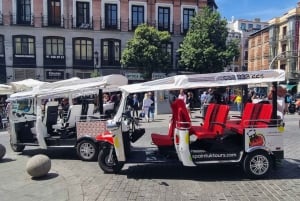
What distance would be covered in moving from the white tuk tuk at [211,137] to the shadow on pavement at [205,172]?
329 millimetres

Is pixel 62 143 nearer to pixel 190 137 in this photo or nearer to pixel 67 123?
pixel 67 123

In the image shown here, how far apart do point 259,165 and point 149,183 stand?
2.32m

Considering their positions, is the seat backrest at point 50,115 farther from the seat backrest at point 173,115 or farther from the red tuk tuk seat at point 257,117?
the red tuk tuk seat at point 257,117

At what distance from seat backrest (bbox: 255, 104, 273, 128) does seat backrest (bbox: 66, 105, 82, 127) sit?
5362mm

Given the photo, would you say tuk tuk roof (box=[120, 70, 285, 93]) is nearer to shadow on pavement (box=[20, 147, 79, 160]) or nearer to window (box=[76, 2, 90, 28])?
shadow on pavement (box=[20, 147, 79, 160])

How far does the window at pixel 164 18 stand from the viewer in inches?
1461

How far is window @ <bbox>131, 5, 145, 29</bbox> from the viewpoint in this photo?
36.6 metres

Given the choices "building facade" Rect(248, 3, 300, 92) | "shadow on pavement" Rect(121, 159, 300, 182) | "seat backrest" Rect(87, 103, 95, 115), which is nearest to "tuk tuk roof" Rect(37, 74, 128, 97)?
"seat backrest" Rect(87, 103, 95, 115)

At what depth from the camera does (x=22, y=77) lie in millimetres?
34438

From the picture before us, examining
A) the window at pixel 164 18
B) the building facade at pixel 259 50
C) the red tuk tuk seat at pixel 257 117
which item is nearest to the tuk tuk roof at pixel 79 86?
the red tuk tuk seat at pixel 257 117

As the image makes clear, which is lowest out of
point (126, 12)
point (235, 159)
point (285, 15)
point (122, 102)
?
point (235, 159)

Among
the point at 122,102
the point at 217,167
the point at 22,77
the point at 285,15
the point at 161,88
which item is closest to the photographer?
the point at 161,88

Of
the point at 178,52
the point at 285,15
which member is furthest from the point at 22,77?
the point at 285,15

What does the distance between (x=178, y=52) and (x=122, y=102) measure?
1163 inches
